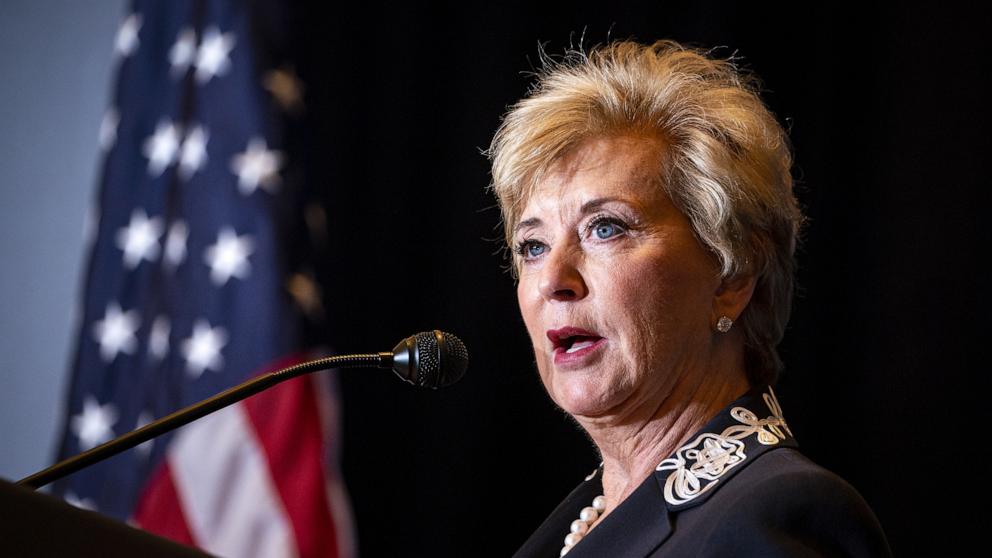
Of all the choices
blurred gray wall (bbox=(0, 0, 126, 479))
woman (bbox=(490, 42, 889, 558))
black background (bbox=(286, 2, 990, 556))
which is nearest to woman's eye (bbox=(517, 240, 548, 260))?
woman (bbox=(490, 42, 889, 558))

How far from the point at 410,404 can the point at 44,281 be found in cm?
127

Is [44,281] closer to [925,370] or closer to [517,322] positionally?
[517,322]

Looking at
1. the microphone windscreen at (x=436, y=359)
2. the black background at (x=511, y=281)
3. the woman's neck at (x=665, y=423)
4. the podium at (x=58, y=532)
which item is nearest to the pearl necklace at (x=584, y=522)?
the woman's neck at (x=665, y=423)

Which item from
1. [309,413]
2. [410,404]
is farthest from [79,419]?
[410,404]

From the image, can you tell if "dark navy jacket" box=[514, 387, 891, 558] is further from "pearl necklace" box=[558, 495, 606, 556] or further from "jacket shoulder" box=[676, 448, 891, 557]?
"pearl necklace" box=[558, 495, 606, 556]

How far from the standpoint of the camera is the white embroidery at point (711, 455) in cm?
149

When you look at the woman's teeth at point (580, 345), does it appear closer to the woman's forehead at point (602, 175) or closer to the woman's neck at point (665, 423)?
the woman's neck at point (665, 423)

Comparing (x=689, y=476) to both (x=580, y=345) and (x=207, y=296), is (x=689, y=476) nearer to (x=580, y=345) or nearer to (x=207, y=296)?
(x=580, y=345)

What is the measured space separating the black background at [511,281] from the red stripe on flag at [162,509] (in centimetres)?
79

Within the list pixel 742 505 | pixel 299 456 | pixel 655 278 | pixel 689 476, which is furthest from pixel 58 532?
pixel 299 456

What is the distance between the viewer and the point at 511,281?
3.18 meters

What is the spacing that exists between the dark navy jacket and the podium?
2.31ft

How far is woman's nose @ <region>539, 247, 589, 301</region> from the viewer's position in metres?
1.70

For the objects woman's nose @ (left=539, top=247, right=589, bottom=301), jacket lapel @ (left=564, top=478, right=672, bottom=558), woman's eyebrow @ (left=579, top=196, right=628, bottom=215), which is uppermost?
woman's eyebrow @ (left=579, top=196, right=628, bottom=215)
